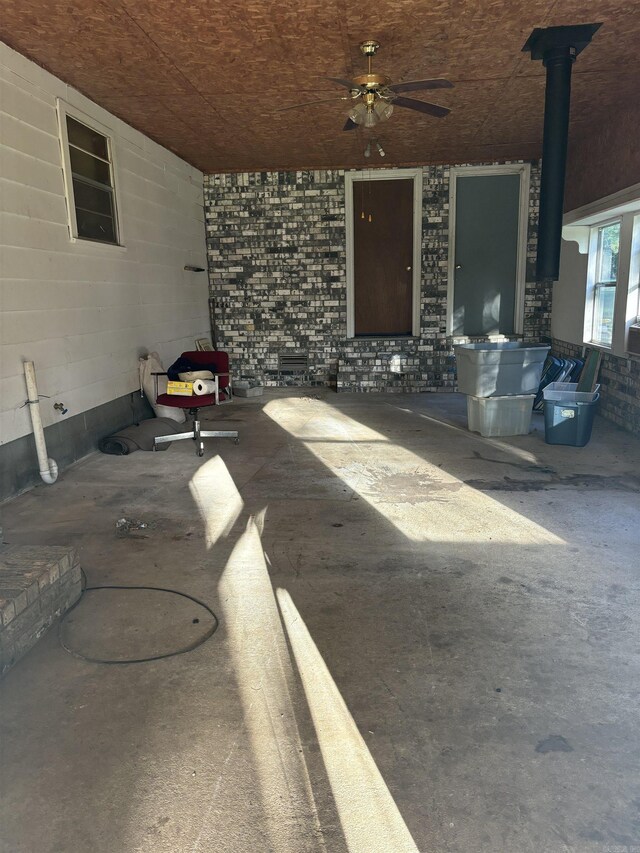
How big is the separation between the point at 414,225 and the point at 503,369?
3.92m

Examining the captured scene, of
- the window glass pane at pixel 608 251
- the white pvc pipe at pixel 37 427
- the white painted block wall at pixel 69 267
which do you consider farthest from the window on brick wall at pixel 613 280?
the white pvc pipe at pixel 37 427

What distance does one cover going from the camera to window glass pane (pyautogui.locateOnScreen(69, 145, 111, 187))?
17.6 ft

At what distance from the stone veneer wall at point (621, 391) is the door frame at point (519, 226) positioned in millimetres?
2399

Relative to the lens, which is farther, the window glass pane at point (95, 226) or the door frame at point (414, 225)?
the door frame at point (414, 225)

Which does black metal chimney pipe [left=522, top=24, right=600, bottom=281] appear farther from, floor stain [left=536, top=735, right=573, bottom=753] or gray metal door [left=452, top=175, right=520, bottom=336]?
floor stain [left=536, top=735, right=573, bottom=753]

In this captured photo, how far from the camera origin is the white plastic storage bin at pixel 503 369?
5.73 metres

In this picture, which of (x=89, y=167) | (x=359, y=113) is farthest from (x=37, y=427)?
(x=359, y=113)

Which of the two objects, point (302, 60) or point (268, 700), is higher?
point (302, 60)

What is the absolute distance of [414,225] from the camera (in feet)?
29.0

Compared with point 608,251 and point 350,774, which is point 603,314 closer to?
point 608,251

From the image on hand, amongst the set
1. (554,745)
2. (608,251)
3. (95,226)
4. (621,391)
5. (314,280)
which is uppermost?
(95,226)

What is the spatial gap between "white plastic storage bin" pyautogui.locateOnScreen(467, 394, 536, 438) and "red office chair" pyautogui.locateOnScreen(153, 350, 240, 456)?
2.48 metres

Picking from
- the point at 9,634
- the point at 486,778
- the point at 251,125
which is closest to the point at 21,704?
the point at 9,634

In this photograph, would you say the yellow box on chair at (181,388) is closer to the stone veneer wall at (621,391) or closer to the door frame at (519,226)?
the stone veneer wall at (621,391)
